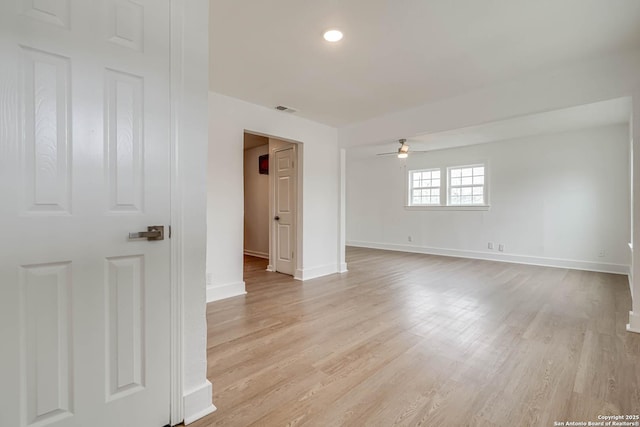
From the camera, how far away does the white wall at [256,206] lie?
6.85m

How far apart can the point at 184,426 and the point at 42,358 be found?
0.75 meters

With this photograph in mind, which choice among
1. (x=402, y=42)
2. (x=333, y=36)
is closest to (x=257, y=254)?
(x=333, y=36)

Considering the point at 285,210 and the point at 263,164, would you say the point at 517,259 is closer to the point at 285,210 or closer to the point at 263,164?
the point at 285,210

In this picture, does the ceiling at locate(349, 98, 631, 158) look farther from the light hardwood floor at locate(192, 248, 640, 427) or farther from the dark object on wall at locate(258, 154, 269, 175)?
the dark object on wall at locate(258, 154, 269, 175)

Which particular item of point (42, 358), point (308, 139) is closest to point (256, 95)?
point (308, 139)

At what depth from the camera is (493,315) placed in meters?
3.21

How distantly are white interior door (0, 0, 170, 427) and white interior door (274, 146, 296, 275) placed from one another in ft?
11.6

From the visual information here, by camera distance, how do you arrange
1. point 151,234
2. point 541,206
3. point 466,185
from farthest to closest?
point 466,185, point 541,206, point 151,234

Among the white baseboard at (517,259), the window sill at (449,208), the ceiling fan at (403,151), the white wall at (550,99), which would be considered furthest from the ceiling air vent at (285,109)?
the white baseboard at (517,259)

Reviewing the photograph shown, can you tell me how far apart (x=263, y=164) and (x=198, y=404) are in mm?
5602

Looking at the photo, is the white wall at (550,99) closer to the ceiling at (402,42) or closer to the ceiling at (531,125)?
the ceiling at (402,42)

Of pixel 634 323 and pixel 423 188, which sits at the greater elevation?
pixel 423 188

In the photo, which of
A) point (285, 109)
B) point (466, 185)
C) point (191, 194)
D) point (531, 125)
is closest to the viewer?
point (191, 194)

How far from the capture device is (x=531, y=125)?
204 inches
